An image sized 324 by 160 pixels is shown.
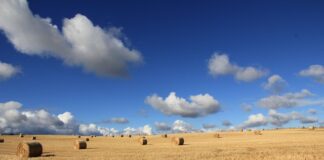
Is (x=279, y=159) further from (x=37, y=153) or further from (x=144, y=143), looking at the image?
(x=144, y=143)

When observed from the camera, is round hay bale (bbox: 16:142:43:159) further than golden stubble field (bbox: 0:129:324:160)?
Yes

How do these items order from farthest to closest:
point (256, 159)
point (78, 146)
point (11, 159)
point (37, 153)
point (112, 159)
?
point (78, 146)
point (37, 153)
point (11, 159)
point (112, 159)
point (256, 159)

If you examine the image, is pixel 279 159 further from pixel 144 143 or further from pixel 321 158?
pixel 144 143

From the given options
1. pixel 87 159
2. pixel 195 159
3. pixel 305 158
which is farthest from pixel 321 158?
pixel 87 159

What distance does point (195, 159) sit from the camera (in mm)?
25391

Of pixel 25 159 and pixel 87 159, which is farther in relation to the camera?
pixel 25 159

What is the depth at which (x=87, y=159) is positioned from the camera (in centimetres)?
2689

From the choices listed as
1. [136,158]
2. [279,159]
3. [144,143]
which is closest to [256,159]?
[279,159]

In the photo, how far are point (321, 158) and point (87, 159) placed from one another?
1457 centimetres

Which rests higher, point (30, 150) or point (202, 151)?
point (30, 150)

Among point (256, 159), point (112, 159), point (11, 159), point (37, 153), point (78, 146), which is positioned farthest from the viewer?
point (78, 146)

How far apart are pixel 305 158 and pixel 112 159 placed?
11797 millimetres

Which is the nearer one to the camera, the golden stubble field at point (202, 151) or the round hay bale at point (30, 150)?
the golden stubble field at point (202, 151)

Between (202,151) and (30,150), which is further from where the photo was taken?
(202,151)
